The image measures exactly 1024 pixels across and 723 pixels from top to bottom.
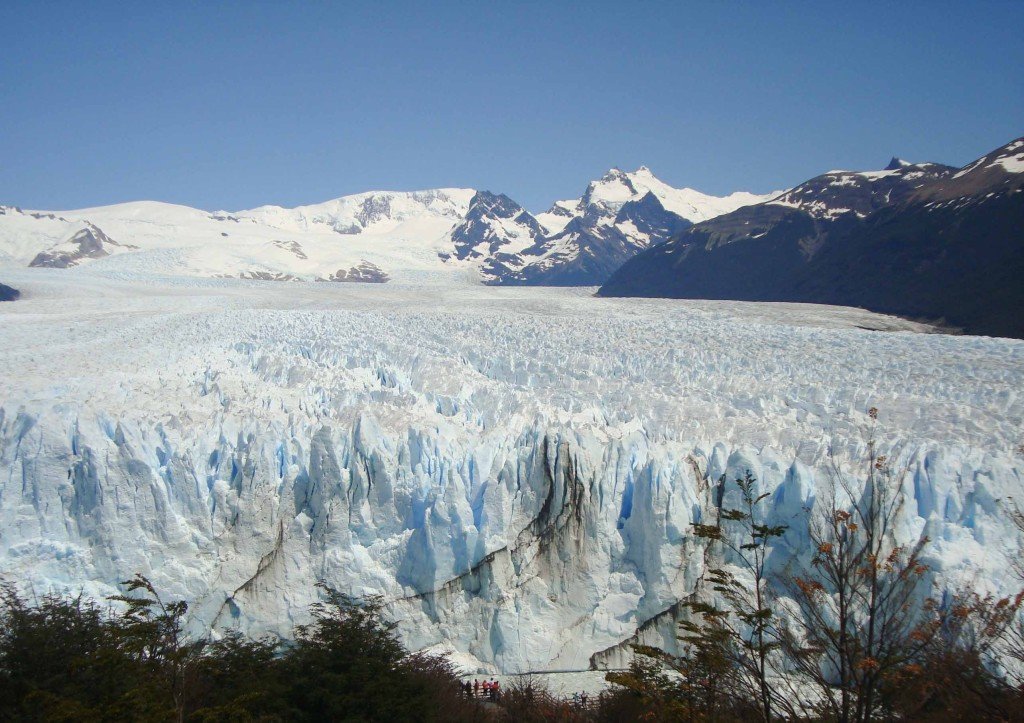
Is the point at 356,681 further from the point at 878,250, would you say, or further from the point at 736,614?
the point at 878,250

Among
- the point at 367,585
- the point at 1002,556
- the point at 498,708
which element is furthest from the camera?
the point at 367,585

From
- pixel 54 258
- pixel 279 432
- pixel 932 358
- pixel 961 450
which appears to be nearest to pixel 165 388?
pixel 279 432

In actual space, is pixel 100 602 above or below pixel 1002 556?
below

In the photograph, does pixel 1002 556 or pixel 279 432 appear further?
pixel 279 432

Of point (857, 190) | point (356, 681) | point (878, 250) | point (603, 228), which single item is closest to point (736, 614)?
point (356, 681)

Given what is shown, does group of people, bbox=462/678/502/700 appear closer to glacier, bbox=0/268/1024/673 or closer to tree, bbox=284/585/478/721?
glacier, bbox=0/268/1024/673

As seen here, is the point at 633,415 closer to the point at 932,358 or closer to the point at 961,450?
the point at 961,450
